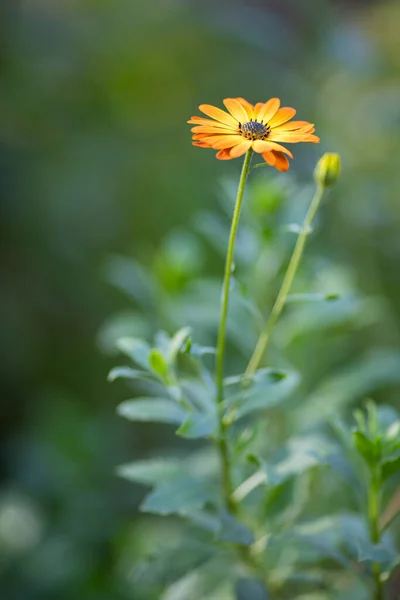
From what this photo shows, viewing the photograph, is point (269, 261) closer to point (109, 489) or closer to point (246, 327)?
point (246, 327)

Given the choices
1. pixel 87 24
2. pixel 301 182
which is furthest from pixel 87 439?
pixel 87 24

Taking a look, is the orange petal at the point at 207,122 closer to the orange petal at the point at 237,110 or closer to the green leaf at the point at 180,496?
the orange petal at the point at 237,110

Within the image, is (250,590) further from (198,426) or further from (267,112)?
(267,112)

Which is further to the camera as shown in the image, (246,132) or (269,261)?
(269,261)

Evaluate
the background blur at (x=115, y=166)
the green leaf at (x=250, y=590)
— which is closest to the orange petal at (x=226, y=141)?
the green leaf at (x=250, y=590)

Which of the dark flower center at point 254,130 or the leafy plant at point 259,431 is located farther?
the leafy plant at point 259,431

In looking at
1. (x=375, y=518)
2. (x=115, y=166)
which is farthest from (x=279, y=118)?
(x=115, y=166)
